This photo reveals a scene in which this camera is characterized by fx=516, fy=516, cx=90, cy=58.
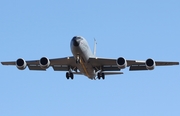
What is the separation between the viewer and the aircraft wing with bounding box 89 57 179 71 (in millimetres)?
57594

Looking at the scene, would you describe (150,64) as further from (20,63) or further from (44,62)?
(20,63)

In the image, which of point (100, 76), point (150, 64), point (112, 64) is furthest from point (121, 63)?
point (100, 76)

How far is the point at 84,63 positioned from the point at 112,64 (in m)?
4.19

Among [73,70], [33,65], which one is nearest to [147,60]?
[73,70]

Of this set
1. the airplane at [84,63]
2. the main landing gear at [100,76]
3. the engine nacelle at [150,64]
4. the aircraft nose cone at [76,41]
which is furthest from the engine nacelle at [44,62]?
the engine nacelle at [150,64]

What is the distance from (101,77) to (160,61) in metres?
7.35

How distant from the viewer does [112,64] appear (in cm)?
5912

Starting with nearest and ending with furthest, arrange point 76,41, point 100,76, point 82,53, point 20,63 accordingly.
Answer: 1. point 76,41
2. point 82,53
3. point 20,63
4. point 100,76

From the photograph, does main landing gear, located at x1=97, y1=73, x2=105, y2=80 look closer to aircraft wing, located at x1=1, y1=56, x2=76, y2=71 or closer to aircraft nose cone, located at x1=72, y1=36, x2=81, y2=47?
aircraft wing, located at x1=1, y1=56, x2=76, y2=71

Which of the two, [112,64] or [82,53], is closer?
[82,53]

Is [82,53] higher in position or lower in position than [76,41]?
lower

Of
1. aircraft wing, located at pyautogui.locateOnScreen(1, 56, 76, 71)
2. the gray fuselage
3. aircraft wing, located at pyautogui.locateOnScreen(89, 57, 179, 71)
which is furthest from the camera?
aircraft wing, located at pyautogui.locateOnScreen(1, 56, 76, 71)

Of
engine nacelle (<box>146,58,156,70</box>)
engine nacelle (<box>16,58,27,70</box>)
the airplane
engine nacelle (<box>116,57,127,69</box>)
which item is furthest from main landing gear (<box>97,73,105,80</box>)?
engine nacelle (<box>16,58,27,70</box>)

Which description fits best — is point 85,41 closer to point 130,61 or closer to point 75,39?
point 75,39
